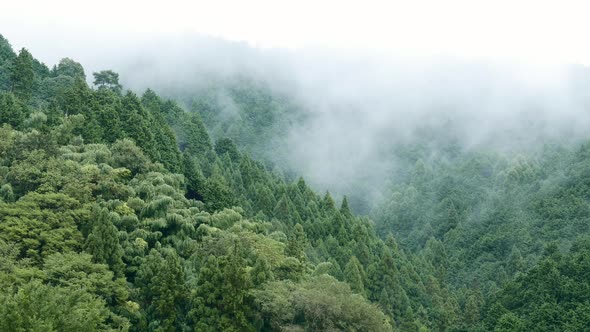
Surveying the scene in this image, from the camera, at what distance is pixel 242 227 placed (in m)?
50.0

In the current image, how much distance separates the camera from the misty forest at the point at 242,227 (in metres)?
38.0

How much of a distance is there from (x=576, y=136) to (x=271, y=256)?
132 meters

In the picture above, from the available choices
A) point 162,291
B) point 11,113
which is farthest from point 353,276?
point 11,113

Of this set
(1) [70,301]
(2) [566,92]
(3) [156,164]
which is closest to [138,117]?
(3) [156,164]

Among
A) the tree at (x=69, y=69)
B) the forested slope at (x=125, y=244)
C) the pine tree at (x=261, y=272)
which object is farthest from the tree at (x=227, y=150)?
the pine tree at (x=261, y=272)

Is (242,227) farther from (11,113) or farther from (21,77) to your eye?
(21,77)

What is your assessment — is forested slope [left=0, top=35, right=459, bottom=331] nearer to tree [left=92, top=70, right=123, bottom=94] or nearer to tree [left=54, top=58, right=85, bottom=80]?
tree [left=54, top=58, right=85, bottom=80]

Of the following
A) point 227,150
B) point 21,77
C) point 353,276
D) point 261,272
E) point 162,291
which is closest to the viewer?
point 162,291

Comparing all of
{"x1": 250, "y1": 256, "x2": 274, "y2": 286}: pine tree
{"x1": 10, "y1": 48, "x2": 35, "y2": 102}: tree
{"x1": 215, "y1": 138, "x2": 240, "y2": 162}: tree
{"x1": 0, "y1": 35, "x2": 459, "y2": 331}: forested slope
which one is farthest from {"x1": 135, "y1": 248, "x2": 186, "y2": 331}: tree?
{"x1": 215, "y1": 138, "x2": 240, "y2": 162}: tree

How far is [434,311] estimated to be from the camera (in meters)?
79.6

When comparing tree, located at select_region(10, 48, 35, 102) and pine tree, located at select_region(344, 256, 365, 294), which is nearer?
tree, located at select_region(10, 48, 35, 102)

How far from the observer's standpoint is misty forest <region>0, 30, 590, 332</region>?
3803cm

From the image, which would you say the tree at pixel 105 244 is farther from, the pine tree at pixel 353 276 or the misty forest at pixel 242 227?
the pine tree at pixel 353 276

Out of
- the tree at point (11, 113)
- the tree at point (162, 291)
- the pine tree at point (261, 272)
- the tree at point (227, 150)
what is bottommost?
the tree at point (162, 291)
